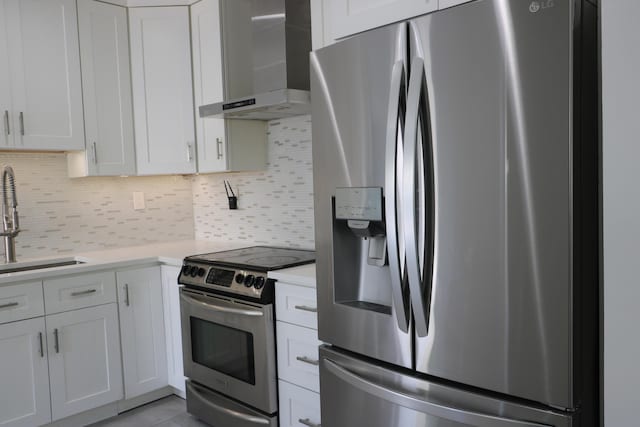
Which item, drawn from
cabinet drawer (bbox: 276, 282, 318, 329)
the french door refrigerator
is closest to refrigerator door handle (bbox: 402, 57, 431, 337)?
the french door refrigerator

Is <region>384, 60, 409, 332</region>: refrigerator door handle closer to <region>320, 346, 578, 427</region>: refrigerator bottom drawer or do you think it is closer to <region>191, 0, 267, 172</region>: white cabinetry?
<region>320, 346, 578, 427</region>: refrigerator bottom drawer

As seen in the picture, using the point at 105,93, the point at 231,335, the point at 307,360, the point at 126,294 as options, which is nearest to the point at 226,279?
the point at 231,335

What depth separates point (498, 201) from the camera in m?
1.21

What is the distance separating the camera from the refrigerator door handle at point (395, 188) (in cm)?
139

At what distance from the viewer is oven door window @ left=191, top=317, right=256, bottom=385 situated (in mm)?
2338

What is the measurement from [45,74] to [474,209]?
8.31 ft

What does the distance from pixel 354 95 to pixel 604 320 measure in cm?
89

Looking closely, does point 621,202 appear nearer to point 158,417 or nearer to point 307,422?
point 307,422

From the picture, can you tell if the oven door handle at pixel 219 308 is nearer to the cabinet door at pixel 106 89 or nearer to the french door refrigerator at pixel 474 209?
the french door refrigerator at pixel 474 209

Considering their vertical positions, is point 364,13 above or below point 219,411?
above

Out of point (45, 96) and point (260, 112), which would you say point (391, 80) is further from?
point (45, 96)

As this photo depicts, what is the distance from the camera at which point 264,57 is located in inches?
105

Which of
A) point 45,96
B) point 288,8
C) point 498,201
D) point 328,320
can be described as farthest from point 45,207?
point 498,201

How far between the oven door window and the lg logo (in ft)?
5.71
